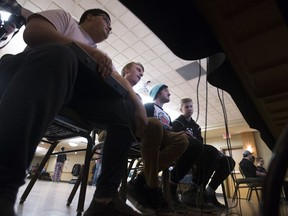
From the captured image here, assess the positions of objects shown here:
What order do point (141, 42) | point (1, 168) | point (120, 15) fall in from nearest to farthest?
point (1, 168), point (120, 15), point (141, 42)

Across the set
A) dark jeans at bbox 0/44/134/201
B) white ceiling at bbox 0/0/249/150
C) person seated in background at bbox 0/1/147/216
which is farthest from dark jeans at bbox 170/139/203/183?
dark jeans at bbox 0/44/134/201

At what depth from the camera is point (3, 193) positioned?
378 millimetres

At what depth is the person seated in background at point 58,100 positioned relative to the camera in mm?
405

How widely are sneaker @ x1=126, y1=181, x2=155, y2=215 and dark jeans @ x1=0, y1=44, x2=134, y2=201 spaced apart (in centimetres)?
46

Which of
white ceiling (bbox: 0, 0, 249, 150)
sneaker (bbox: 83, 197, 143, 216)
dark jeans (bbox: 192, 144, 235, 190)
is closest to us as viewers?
sneaker (bbox: 83, 197, 143, 216)

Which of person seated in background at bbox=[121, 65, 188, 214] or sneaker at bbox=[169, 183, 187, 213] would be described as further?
sneaker at bbox=[169, 183, 187, 213]

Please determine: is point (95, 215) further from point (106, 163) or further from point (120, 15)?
point (120, 15)

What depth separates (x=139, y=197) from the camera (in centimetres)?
121

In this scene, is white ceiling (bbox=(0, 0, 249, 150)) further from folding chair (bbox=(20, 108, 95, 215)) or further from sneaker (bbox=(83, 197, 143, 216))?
sneaker (bbox=(83, 197, 143, 216))

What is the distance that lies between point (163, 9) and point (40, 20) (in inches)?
17.7

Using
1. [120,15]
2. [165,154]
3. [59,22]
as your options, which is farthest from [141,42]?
[59,22]

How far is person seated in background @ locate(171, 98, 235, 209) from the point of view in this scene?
1.67 metres

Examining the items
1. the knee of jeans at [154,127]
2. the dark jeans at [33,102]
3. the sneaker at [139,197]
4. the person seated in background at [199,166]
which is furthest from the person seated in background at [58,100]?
the person seated in background at [199,166]

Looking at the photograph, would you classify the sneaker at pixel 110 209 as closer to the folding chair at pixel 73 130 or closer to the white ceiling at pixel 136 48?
the folding chair at pixel 73 130
